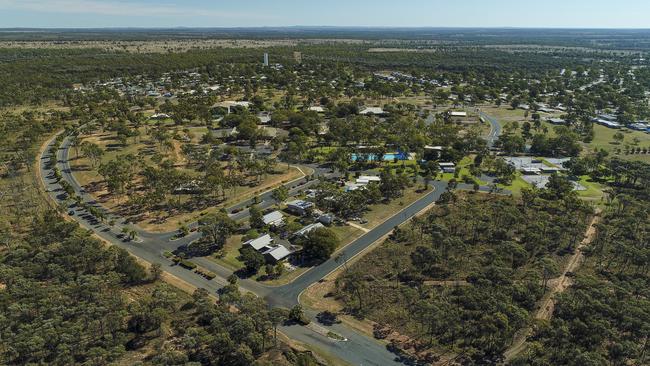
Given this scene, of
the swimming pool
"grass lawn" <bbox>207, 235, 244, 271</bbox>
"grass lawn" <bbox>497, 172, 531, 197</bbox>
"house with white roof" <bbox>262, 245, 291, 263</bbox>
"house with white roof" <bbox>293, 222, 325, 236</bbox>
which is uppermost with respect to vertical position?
the swimming pool

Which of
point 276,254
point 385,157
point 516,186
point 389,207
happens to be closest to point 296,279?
point 276,254

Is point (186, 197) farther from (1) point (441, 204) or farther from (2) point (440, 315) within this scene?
(2) point (440, 315)

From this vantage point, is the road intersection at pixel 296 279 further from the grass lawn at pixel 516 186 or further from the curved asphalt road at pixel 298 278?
the grass lawn at pixel 516 186

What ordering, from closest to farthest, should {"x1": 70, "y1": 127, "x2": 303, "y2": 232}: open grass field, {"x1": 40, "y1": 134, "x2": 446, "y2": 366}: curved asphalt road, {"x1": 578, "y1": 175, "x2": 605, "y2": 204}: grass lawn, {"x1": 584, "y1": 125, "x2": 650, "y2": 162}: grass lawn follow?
1. {"x1": 40, "y1": 134, "x2": 446, "y2": 366}: curved asphalt road
2. {"x1": 70, "y1": 127, "x2": 303, "y2": 232}: open grass field
3. {"x1": 578, "y1": 175, "x2": 605, "y2": 204}: grass lawn
4. {"x1": 584, "y1": 125, "x2": 650, "y2": 162}: grass lawn

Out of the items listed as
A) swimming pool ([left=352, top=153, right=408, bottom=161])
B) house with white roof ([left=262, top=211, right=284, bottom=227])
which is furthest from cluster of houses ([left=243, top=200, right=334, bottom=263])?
swimming pool ([left=352, top=153, right=408, bottom=161])

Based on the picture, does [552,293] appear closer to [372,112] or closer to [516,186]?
[516,186]

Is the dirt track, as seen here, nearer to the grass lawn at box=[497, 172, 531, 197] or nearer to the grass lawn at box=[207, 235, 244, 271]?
the grass lawn at box=[497, 172, 531, 197]

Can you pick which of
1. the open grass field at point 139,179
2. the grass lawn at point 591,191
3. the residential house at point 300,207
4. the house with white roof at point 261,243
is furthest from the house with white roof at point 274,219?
the grass lawn at point 591,191
